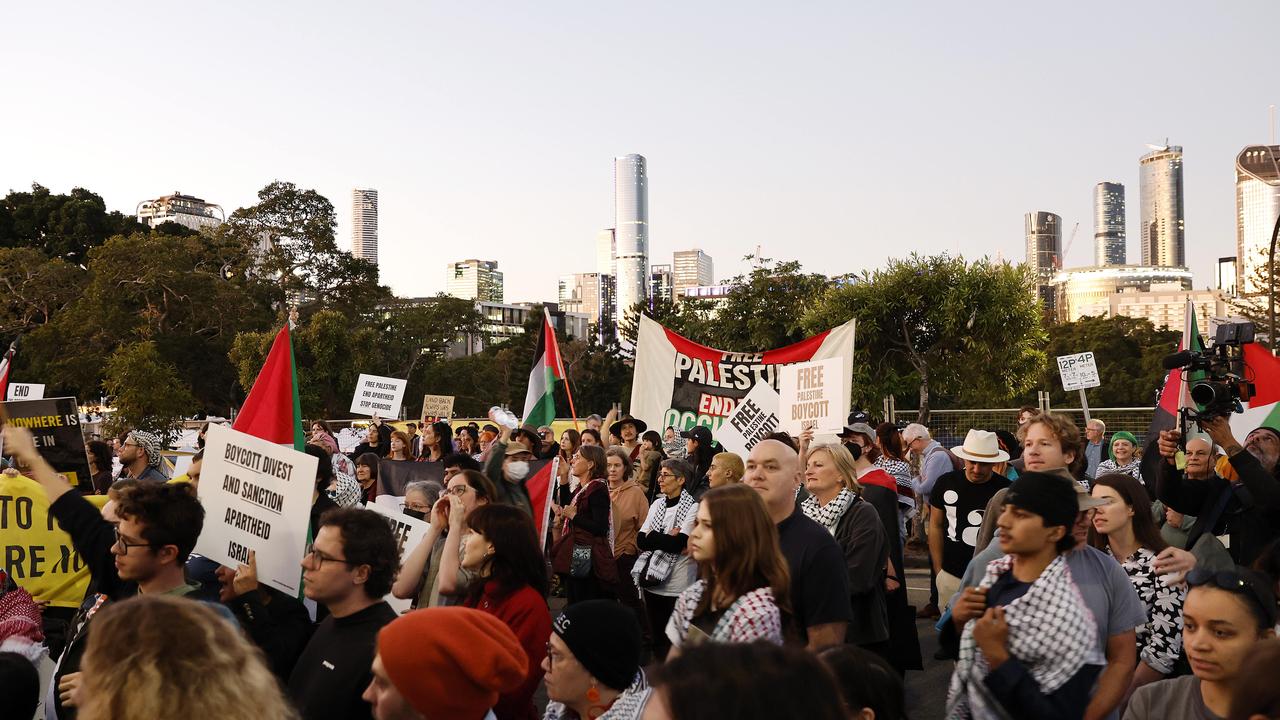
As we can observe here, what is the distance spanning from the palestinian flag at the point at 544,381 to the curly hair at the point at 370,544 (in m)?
10.2

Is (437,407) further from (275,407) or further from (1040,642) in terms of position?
(1040,642)

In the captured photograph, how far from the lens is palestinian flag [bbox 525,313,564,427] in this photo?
14727 millimetres

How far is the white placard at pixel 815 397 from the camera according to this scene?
32.5 feet

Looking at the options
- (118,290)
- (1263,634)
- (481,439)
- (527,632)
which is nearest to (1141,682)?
(1263,634)

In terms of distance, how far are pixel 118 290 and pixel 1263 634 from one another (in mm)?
51116

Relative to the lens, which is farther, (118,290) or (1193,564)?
(118,290)

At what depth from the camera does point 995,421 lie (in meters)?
22.6

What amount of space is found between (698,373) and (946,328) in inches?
865

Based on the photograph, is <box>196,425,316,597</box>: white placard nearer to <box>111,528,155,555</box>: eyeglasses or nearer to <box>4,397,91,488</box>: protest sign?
<box>111,528,155,555</box>: eyeglasses

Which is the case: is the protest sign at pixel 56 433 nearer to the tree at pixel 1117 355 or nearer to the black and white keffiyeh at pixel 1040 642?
the black and white keffiyeh at pixel 1040 642

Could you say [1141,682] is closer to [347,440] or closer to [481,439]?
[481,439]

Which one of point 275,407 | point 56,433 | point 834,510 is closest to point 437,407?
point 56,433

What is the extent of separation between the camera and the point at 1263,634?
11.9 ft

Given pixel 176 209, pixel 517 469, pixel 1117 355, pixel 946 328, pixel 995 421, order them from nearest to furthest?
1. pixel 517 469
2. pixel 995 421
3. pixel 946 328
4. pixel 1117 355
5. pixel 176 209
